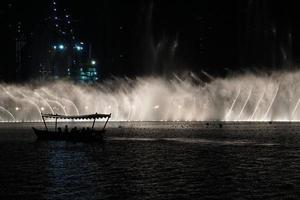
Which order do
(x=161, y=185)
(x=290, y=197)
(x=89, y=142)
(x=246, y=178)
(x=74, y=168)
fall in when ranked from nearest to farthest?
(x=290, y=197), (x=161, y=185), (x=246, y=178), (x=74, y=168), (x=89, y=142)

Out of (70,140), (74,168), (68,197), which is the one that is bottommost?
(70,140)

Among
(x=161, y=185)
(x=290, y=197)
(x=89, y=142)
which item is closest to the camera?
(x=290, y=197)

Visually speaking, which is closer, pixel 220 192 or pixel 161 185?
pixel 220 192

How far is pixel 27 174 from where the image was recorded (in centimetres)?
5309

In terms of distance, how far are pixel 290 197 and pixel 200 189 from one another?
7.43 metres

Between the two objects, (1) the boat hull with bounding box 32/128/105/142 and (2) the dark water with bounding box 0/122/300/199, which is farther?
(1) the boat hull with bounding box 32/128/105/142

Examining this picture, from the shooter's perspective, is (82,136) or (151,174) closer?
(151,174)

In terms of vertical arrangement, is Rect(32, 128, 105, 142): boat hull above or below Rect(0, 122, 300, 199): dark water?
below

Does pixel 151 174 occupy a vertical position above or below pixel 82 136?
above

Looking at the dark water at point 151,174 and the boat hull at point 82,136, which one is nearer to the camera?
the dark water at point 151,174

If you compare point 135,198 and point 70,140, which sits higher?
point 135,198

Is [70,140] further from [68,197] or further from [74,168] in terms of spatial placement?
[68,197]

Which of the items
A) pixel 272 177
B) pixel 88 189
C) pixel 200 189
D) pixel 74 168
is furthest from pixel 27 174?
pixel 272 177

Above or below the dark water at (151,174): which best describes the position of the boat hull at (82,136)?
below
